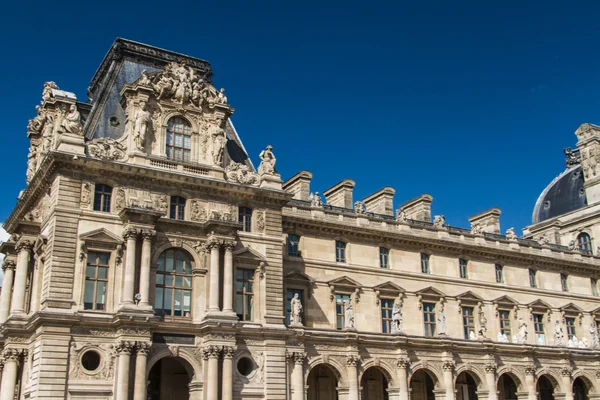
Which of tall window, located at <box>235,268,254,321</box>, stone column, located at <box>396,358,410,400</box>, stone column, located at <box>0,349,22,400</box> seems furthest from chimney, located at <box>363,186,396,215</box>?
stone column, located at <box>0,349,22,400</box>

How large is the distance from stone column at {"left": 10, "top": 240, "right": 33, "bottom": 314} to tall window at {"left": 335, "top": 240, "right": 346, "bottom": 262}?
18.1 m

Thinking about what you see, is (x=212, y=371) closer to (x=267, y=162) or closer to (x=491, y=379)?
(x=267, y=162)

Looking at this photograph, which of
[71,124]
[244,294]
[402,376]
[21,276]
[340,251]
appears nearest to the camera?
[71,124]

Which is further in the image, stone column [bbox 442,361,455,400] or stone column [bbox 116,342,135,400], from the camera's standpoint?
stone column [bbox 442,361,455,400]

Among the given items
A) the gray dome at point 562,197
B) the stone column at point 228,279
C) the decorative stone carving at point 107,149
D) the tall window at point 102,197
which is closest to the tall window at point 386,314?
the stone column at point 228,279

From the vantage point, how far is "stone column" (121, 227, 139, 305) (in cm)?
3366

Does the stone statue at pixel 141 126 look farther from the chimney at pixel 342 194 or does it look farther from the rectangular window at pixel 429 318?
the rectangular window at pixel 429 318

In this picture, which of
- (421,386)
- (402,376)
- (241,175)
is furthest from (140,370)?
(421,386)

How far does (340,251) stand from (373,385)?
8.50m

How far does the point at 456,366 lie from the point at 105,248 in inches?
885

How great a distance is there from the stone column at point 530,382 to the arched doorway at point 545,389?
19.0 feet

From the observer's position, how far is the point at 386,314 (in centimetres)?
4622

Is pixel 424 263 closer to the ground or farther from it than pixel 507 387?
farther from it

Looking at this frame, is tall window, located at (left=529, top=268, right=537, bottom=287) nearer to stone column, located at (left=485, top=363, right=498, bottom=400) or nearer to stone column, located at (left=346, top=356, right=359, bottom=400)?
stone column, located at (left=485, top=363, right=498, bottom=400)
